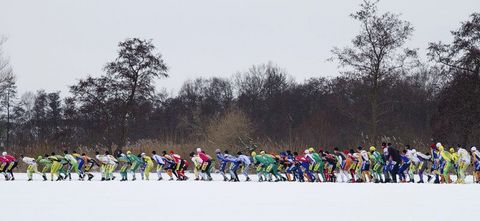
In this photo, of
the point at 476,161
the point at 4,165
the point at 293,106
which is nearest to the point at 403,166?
Result: the point at 476,161

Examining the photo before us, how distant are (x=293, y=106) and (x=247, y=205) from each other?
6181 cm

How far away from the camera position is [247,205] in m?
16.4

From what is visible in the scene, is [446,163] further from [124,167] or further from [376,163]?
[124,167]

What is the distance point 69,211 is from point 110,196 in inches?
185

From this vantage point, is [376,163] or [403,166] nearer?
[403,166]

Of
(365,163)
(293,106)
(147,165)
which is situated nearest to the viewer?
(365,163)

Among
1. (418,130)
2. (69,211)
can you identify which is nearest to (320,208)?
(69,211)

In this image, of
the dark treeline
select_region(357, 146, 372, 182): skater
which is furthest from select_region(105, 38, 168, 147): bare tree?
select_region(357, 146, 372, 182): skater

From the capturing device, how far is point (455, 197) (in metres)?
17.7

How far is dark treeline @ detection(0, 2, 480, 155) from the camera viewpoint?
35375 mm

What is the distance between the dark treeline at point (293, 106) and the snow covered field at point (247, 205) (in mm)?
15502

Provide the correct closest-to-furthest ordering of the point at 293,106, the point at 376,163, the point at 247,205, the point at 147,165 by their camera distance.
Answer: the point at 247,205
the point at 376,163
the point at 147,165
the point at 293,106

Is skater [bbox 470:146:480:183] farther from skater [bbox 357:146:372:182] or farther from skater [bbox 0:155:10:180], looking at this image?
skater [bbox 0:155:10:180]

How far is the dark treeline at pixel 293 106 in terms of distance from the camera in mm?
35375
